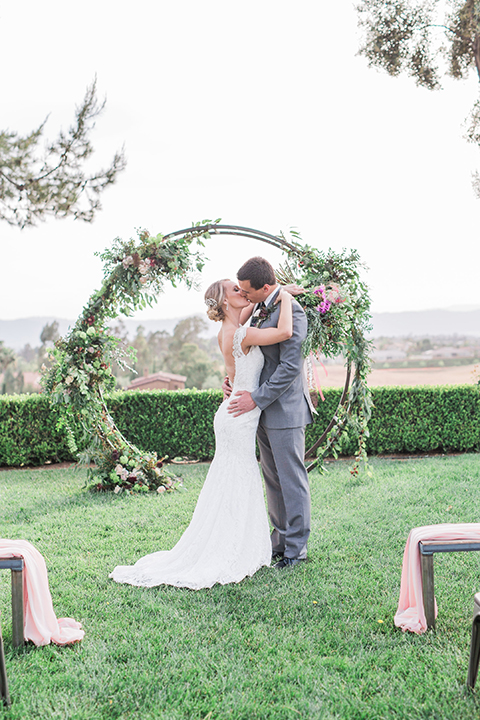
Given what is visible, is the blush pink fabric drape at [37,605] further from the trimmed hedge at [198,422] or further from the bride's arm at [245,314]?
the trimmed hedge at [198,422]

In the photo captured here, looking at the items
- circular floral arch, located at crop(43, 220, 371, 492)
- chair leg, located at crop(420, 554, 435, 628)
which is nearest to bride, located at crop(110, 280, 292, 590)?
circular floral arch, located at crop(43, 220, 371, 492)

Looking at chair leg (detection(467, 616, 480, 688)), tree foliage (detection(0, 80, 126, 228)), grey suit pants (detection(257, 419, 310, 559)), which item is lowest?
chair leg (detection(467, 616, 480, 688))

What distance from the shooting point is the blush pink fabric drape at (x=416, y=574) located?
257 cm

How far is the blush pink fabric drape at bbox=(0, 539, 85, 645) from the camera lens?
2.56 metres

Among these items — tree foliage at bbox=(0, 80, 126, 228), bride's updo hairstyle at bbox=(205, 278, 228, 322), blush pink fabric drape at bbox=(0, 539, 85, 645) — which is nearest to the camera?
blush pink fabric drape at bbox=(0, 539, 85, 645)

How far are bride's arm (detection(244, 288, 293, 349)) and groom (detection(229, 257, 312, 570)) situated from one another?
0.09 m

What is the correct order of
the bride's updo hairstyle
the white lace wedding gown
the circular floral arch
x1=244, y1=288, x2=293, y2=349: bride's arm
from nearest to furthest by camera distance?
the white lace wedding gown → x1=244, y1=288, x2=293, y2=349: bride's arm → the bride's updo hairstyle → the circular floral arch

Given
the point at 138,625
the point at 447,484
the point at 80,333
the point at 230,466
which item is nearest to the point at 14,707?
the point at 138,625

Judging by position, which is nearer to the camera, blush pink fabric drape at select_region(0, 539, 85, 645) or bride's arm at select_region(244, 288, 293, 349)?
blush pink fabric drape at select_region(0, 539, 85, 645)

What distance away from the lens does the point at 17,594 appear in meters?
2.50

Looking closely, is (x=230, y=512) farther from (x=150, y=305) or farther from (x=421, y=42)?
(x=421, y=42)

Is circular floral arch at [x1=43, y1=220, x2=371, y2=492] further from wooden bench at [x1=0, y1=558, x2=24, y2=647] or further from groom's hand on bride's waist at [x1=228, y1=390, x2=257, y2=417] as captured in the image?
wooden bench at [x1=0, y1=558, x2=24, y2=647]

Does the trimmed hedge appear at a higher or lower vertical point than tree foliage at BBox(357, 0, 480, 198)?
lower

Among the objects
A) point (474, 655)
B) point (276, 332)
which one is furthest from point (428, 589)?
point (276, 332)
